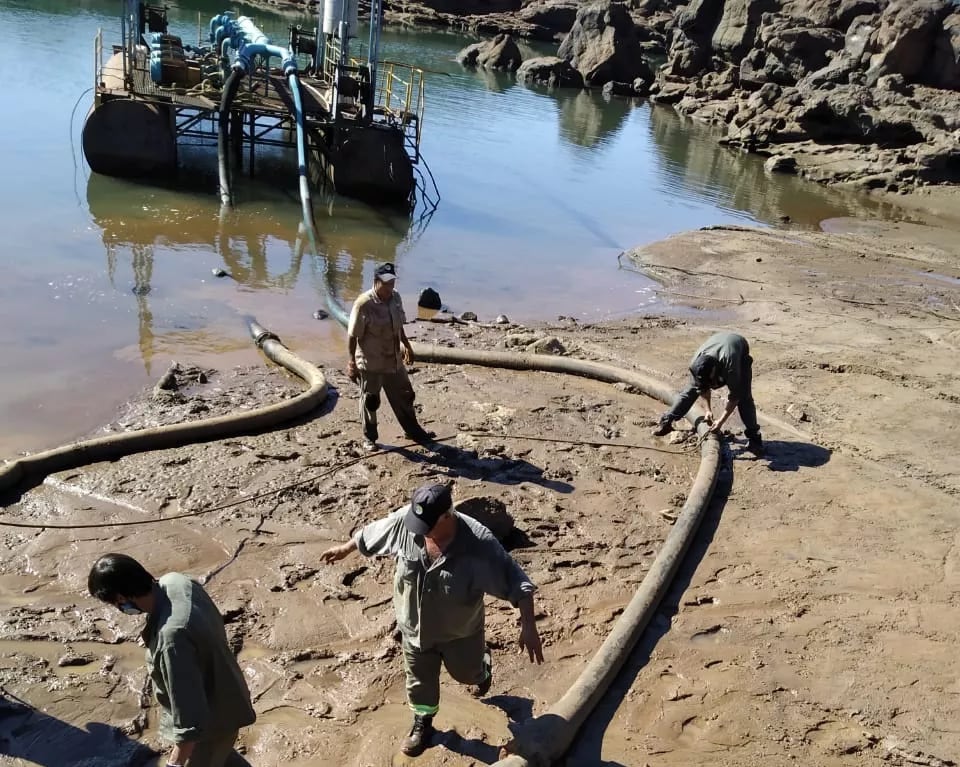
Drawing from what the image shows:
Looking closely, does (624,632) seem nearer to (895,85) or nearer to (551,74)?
(895,85)

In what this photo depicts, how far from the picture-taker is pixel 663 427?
8.46m

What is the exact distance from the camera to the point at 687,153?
31.6 metres

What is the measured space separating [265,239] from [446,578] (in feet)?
42.6

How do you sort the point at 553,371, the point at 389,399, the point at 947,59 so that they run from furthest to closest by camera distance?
the point at 947,59 < the point at 553,371 < the point at 389,399

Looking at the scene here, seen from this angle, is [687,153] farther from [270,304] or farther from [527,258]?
[270,304]

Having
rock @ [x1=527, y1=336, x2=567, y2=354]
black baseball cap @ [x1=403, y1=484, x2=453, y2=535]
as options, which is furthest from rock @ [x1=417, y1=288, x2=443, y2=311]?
black baseball cap @ [x1=403, y1=484, x2=453, y2=535]

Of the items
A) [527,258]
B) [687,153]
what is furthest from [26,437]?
[687,153]

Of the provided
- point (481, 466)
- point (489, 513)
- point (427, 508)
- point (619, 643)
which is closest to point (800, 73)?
point (481, 466)

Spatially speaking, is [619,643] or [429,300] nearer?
[619,643]

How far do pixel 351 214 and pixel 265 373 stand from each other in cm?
865

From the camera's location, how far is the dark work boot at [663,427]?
8.41 meters

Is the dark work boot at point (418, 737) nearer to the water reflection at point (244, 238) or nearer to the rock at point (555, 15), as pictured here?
the water reflection at point (244, 238)

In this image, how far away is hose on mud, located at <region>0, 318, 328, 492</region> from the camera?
6.98 meters

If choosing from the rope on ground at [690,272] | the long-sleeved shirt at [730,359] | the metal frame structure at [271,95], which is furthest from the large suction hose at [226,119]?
the long-sleeved shirt at [730,359]
